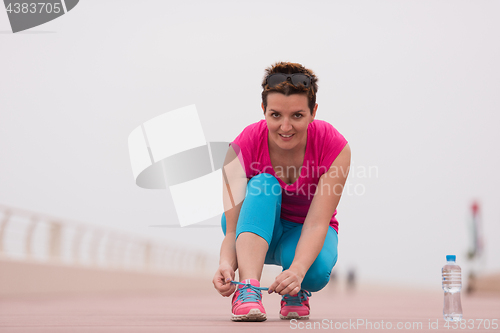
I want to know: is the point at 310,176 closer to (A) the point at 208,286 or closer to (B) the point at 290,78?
(B) the point at 290,78

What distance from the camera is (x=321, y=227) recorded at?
283 centimetres

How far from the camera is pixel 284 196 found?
123 inches

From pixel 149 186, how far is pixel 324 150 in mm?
5496

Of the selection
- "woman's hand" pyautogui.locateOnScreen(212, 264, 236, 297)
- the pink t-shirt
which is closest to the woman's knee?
the pink t-shirt

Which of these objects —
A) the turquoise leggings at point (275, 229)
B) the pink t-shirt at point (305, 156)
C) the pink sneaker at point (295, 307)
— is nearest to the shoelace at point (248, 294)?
the turquoise leggings at point (275, 229)

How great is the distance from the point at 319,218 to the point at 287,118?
0.49 m

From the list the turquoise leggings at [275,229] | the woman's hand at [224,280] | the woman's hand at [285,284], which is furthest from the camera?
the turquoise leggings at [275,229]

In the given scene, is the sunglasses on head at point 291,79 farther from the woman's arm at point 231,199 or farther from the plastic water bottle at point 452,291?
the plastic water bottle at point 452,291

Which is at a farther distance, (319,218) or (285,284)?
(319,218)

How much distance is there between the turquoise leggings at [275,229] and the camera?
2.81 meters

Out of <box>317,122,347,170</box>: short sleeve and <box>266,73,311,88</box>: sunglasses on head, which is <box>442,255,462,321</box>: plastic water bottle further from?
<box>266,73,311,88</box>: sunglasses on head

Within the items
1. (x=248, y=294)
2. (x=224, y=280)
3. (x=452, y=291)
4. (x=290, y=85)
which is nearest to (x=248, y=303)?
(x=248, y=294)

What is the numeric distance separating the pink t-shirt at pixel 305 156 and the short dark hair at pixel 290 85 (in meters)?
0.18

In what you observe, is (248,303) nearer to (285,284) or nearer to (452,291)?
(285,284)
